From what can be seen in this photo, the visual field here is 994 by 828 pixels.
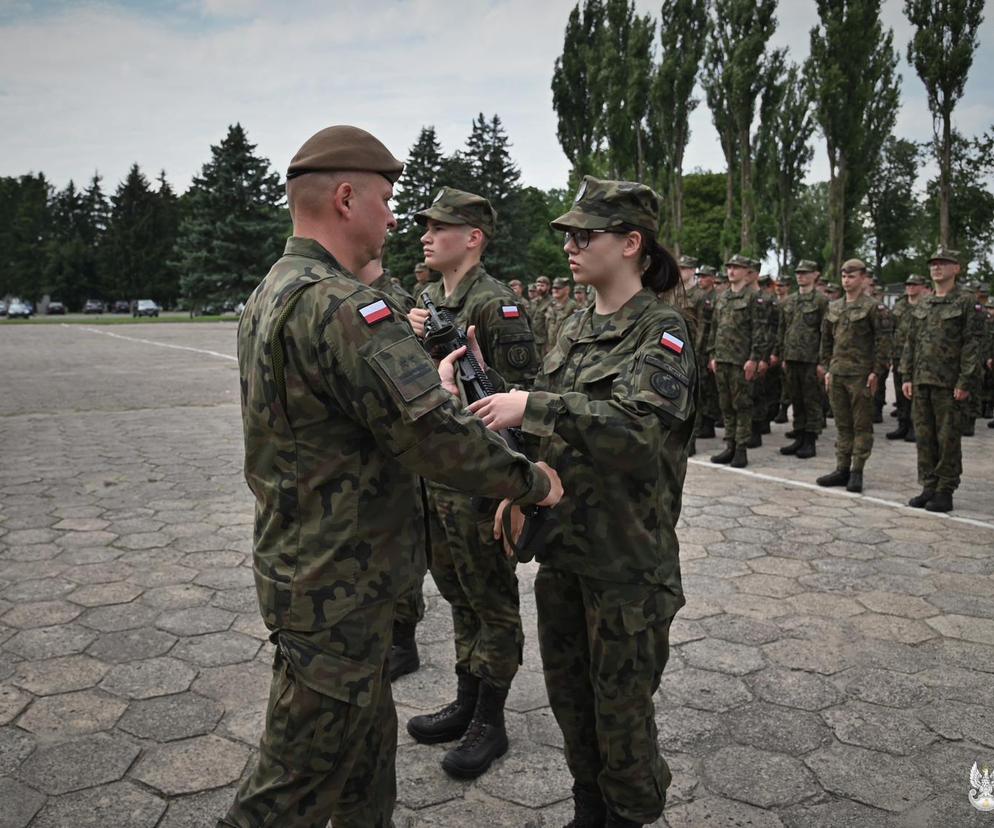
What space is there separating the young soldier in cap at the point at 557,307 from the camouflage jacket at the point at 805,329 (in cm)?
484

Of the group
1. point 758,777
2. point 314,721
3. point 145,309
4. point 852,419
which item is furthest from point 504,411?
point 145,309

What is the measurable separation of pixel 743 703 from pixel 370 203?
2.53 metres

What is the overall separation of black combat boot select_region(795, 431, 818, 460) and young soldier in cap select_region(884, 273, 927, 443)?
1.50 meters

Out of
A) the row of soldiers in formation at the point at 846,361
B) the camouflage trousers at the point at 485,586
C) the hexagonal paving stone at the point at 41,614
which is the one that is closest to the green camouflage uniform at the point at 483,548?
the camouflage trousers at the point at 485,586

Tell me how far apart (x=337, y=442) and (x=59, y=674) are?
255 centimetres

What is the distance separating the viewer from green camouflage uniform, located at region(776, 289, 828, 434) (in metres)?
9.27

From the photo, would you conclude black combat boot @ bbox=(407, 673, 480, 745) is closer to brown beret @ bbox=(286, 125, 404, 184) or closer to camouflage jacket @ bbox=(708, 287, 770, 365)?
brown beret @ bbox=(286, 125, 404, 184)

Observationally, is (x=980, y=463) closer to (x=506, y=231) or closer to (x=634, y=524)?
(x=634, y=524)

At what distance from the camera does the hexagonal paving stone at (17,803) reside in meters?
2.54

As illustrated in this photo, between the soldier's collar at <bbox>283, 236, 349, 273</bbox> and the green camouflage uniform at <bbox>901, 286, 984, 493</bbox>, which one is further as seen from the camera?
the green camouflage uniform at <bbox>901, 286, 984, 493</bbox>

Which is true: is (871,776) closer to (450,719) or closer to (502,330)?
(450,719)

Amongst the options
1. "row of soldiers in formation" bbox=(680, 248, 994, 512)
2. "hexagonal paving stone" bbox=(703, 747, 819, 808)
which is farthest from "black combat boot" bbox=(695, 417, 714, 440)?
"hexagonal paving stone" bbox=(703, 747, 819, 808)

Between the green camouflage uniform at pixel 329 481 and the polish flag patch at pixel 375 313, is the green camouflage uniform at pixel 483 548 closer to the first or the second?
the green camouflage uniform at pixel 329 481

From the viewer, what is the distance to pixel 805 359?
9.42m
